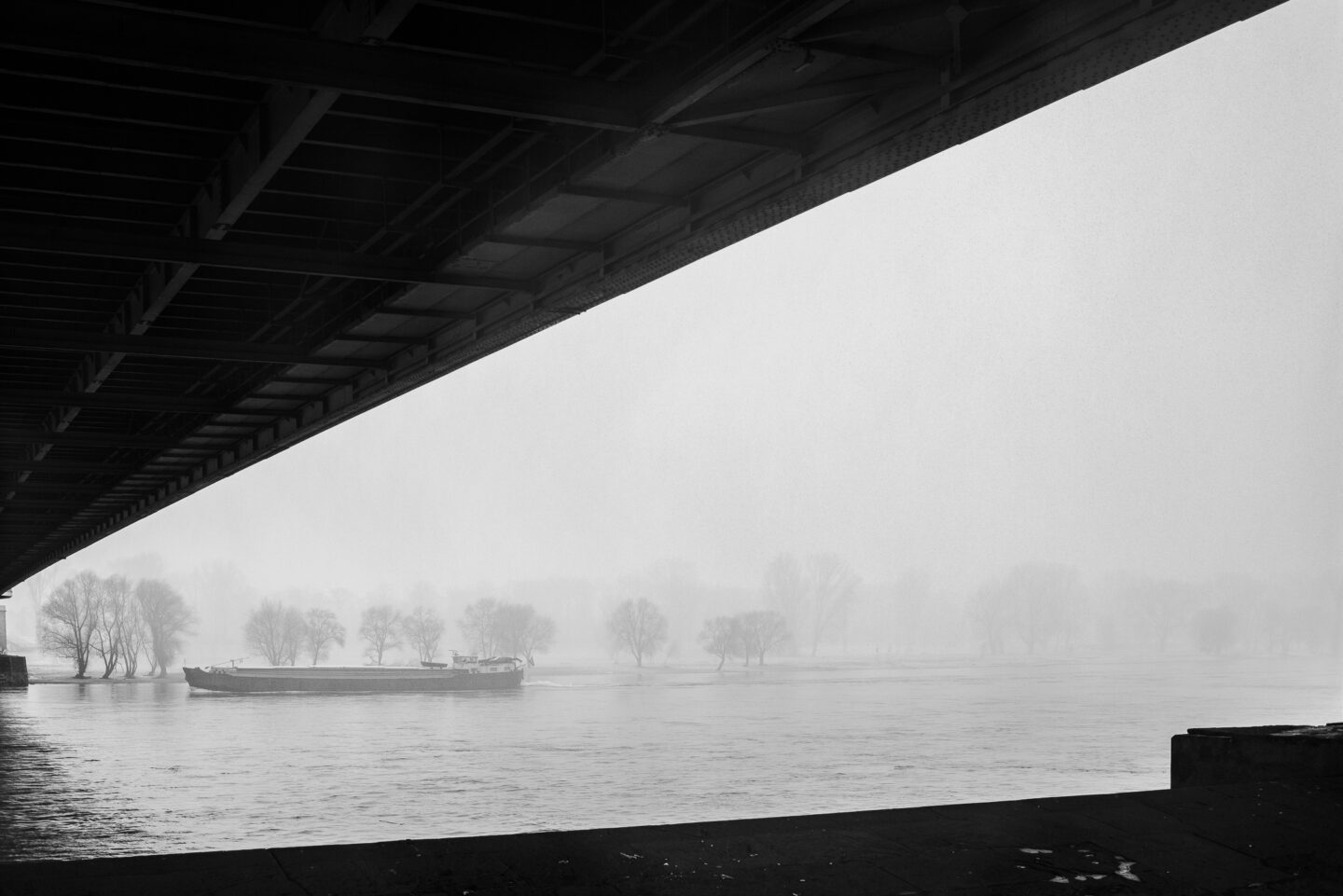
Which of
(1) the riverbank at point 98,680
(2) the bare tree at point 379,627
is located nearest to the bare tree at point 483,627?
(2) the bare tree at point 379,627

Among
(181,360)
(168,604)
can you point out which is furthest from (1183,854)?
(168,604)

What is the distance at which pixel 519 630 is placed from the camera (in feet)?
574

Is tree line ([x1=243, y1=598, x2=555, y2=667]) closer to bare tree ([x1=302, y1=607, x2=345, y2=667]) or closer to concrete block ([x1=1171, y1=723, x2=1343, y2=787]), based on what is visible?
bare tree ([x1=302, y1=607, x2=345, y2=667])

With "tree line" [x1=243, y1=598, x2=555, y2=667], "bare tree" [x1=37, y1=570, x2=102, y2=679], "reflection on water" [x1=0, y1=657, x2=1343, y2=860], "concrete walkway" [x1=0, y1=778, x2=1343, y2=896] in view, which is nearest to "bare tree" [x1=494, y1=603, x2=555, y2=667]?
"tree line" [x1=243, y1=598, x2=555, y2=667]

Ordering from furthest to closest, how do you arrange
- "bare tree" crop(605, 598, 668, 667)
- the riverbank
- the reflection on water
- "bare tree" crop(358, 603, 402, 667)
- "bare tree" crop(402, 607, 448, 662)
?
1. "bare tree" crop(358, 603, 402, 667)
2. "bare tree" crop(605, 598, 668, 667)
3. "bare tree" crop(402, 607, 448, 662)
4. the riverbank
5. the reflection on water

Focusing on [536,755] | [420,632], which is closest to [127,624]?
[420,632]

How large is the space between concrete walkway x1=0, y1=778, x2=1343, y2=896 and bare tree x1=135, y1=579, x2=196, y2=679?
536 feet

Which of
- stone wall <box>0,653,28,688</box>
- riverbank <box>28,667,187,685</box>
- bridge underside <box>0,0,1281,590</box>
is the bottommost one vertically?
riverbank <box>28,667,187,685</box>

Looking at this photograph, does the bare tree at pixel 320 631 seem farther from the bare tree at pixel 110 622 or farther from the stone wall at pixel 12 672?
the stone wall at pixel 12 672

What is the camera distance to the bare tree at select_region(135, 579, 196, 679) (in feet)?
531

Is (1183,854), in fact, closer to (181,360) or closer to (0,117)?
(0,117)

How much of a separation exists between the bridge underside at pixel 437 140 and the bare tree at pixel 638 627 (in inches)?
6303

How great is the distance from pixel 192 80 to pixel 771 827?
8.22 m

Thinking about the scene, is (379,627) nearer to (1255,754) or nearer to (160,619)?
(160,619)
